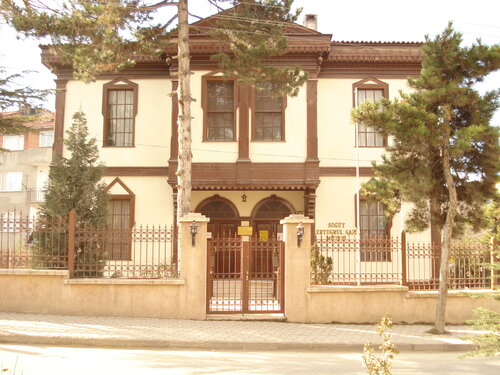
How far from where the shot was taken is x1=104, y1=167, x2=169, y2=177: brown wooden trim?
65.5 feet

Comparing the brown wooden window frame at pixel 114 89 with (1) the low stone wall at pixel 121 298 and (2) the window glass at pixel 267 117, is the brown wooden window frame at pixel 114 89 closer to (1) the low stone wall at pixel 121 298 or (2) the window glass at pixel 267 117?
(2) the window glass at pixel 267 117

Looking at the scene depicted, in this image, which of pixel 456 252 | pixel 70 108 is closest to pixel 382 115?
pixel 456 252

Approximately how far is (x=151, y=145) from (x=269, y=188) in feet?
15.6

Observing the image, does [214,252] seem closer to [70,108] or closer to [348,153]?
[348,153]

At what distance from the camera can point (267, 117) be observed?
19.6 metres

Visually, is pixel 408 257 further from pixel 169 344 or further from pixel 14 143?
pixel 14 143

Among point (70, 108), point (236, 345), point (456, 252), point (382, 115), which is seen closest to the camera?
point (236, 345)

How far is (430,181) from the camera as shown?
11.7 m

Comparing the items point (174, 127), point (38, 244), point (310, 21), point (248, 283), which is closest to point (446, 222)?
point (248, 283)

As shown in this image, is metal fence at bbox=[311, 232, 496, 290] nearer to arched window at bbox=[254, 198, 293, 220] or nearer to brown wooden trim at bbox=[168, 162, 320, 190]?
brown wooden trim at bbox=[168, 162, 320, 190]

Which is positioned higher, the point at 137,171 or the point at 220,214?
the point at 137,171

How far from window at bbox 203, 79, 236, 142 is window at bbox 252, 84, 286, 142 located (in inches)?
34.0

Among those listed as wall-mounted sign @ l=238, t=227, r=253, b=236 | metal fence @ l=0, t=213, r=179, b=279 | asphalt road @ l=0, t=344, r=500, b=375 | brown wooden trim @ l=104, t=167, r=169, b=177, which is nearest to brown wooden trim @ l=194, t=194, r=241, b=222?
wall-mounted sign @ l=238, t=227, r=253, b=236

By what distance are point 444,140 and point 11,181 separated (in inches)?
1525
